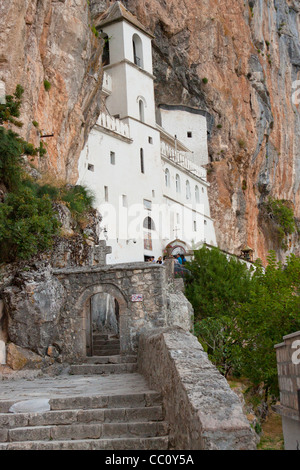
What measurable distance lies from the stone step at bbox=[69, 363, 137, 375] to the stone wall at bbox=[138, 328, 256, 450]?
413cm

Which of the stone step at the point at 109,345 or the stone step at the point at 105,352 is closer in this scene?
the stone step at the point at 105,352

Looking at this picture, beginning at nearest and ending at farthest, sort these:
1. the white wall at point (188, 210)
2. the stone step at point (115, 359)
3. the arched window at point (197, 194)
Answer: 1. the stone step at point (115, 359)
2. the white wall at point (188, 210)
3. the arched window at point (197, 194)

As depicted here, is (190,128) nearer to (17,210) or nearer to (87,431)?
(17,210)

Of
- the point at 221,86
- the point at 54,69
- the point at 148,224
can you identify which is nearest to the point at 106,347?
the point at 54,69

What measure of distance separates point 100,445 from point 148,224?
84.0 ft

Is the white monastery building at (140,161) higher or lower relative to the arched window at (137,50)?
lower

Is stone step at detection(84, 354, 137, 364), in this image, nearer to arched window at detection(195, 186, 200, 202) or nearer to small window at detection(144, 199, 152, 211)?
small window at detection(144, 199, 152, 211)

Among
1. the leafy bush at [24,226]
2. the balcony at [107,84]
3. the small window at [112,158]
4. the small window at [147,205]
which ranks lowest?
the leafy bush at [24,226]

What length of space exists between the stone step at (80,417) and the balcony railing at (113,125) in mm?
22417

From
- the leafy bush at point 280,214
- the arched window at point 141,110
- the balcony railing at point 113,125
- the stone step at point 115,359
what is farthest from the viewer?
the leafy bush at point 280,214

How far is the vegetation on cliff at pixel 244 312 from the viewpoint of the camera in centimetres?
1652

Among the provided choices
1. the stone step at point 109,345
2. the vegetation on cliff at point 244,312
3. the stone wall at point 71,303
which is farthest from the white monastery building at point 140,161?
the stone wall at point 71,303

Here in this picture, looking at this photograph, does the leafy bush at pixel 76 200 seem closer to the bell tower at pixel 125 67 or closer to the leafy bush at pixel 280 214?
the bell tower at pixel 125 67

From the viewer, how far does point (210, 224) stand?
39031mm
